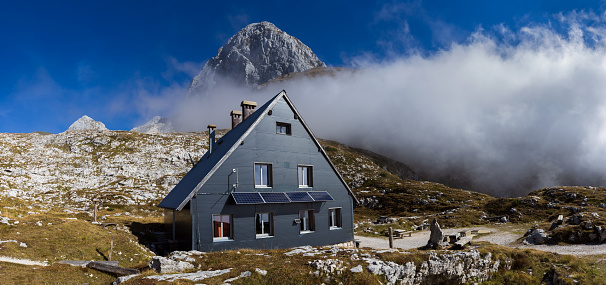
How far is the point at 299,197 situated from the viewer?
28.1 m

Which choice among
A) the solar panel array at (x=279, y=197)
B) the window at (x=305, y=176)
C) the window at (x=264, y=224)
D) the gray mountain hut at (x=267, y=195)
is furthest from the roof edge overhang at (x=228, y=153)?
the window at (x=305, y=176)

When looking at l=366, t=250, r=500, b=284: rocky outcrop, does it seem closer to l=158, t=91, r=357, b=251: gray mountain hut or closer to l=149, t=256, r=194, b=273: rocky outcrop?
l=149, t=256, r=194, b=273: rocky outcrop

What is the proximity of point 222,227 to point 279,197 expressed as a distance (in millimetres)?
5327

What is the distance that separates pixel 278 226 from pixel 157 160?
300ft

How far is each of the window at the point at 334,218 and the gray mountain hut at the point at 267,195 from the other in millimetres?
79

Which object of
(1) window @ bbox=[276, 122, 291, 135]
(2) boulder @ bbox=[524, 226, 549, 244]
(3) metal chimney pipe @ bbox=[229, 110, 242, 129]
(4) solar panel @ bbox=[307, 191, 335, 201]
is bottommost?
(2) boulder @ bbox=[524, 226, 549, 244]

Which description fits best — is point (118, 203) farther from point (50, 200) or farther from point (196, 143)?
point (196, 143)

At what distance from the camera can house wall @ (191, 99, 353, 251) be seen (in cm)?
2448

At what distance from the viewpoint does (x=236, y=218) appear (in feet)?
82.7

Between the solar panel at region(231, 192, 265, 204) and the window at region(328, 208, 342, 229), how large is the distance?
28.7 feet

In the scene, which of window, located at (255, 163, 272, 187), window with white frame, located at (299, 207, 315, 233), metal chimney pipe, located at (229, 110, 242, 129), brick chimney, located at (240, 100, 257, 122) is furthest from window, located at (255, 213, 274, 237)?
metal chimney pipe, located at (229, 110, 242, 129)

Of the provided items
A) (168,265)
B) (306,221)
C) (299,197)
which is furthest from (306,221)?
(168,265)

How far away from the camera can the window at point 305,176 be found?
30.3 metres

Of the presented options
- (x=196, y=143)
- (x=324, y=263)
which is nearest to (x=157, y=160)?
(x=196, y=143)
